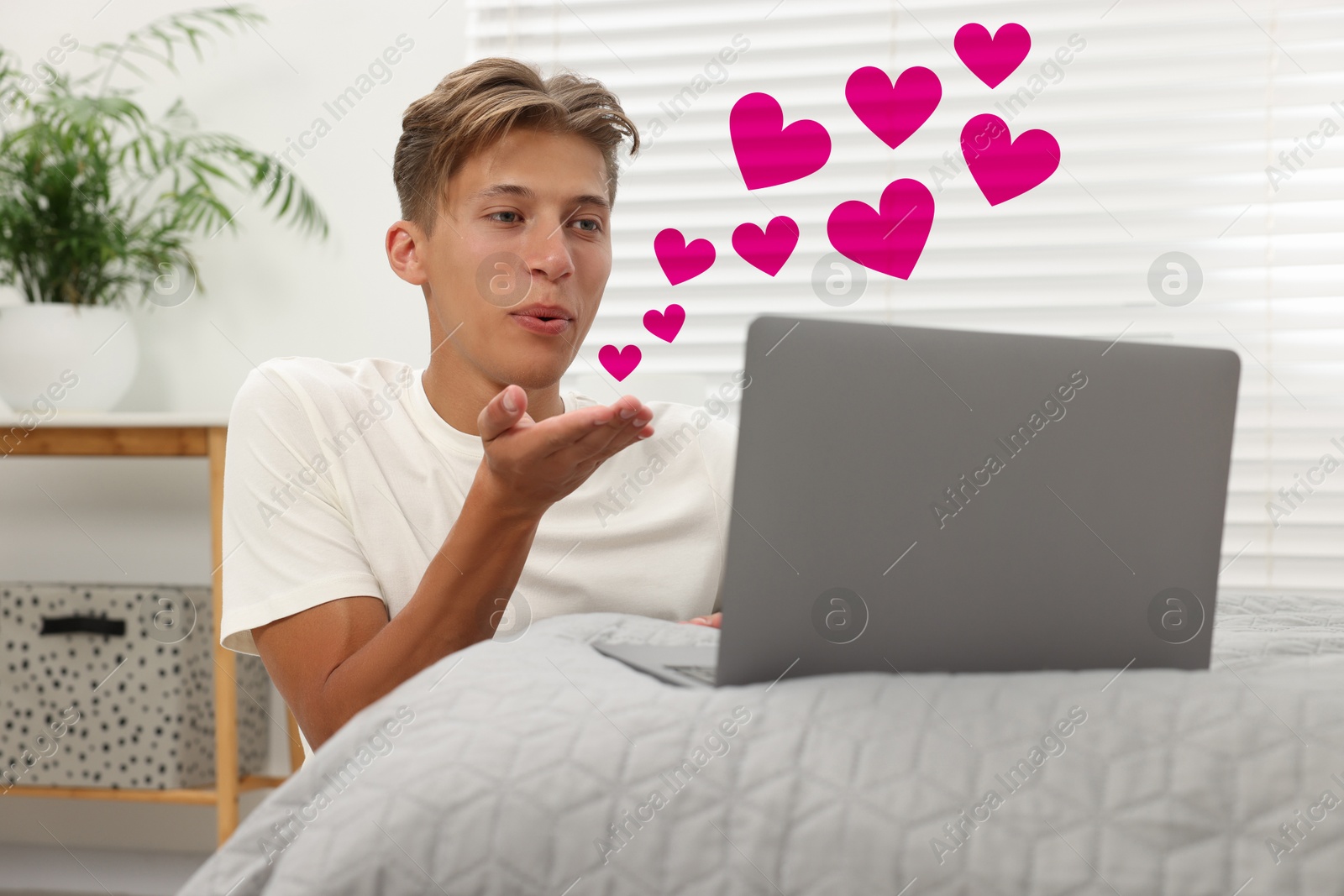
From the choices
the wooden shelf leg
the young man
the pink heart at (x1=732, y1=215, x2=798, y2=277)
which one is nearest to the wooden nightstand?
the wooden shelf leg

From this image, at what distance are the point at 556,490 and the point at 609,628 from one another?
0.16 m

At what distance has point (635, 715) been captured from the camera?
0.48m

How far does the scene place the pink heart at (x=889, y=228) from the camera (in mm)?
1950

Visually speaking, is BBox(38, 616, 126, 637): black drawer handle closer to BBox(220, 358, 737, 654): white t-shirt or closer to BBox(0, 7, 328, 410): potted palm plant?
BBox(0, 7, 328, 410): potted palm plant

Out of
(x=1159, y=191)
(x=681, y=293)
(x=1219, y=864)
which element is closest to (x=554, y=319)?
(x=1219, y=864)

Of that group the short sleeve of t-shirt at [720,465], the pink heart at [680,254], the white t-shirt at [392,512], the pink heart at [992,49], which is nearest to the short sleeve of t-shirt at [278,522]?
the white t-shirt at [392,512]

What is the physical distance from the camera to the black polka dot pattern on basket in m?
1.75

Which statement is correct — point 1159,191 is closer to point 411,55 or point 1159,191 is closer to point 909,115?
point 909,115

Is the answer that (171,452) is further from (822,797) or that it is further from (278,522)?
(822,797)

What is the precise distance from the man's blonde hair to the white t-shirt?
23 centimetres

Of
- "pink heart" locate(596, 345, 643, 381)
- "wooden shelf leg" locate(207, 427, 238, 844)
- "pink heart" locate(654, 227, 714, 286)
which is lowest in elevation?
"wooden shelf leg" locate(207, 427, 238, 844)

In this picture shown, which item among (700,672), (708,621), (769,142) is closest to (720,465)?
(708,621)

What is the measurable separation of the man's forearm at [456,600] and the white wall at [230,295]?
1219mm

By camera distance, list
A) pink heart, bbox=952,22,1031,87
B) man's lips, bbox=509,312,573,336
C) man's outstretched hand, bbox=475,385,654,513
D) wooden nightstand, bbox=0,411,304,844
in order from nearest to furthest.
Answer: man's outstretched hand, bbox=475,385,654,513, man's lips, bbox=509,312,573,336, wooden nightstand, bbox=0,411,304,844, pink heart, bbox=952,22,1031,87
